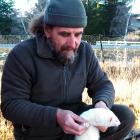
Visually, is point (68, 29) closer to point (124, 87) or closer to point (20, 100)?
point (20, 100)

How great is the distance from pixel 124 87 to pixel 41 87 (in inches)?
135

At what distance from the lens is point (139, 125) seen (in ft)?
16.3

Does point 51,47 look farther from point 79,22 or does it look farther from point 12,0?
point 12,0

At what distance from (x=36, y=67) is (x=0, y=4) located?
20155 millimetres

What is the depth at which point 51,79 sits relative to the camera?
3357 mm

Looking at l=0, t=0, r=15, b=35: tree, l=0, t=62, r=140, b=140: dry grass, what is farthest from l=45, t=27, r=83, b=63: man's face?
l=0, t=0, r=15, b=35: tree

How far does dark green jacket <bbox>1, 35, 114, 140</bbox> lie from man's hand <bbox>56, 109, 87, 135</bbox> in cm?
8

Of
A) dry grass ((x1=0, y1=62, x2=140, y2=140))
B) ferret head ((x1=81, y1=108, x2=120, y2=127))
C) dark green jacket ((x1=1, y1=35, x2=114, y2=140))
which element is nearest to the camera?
ferret head ((x1=81, y1=108, x2=120, y2=127))

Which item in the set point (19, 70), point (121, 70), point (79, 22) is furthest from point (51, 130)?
point (121, 70)

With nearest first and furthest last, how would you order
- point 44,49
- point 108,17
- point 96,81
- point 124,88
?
point 44,49, point 96,81, point 124,88, point 108,17

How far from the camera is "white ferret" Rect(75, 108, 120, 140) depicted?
10.0 ft

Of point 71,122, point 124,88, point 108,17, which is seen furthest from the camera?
point 108,17

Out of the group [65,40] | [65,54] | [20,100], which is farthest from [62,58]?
[20,100]

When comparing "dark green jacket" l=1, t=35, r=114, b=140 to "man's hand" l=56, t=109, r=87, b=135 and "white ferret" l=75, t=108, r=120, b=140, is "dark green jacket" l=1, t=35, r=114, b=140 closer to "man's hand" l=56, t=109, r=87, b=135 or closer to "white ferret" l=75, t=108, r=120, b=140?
"man's hand" l=56, t=109, r=87, b=135
